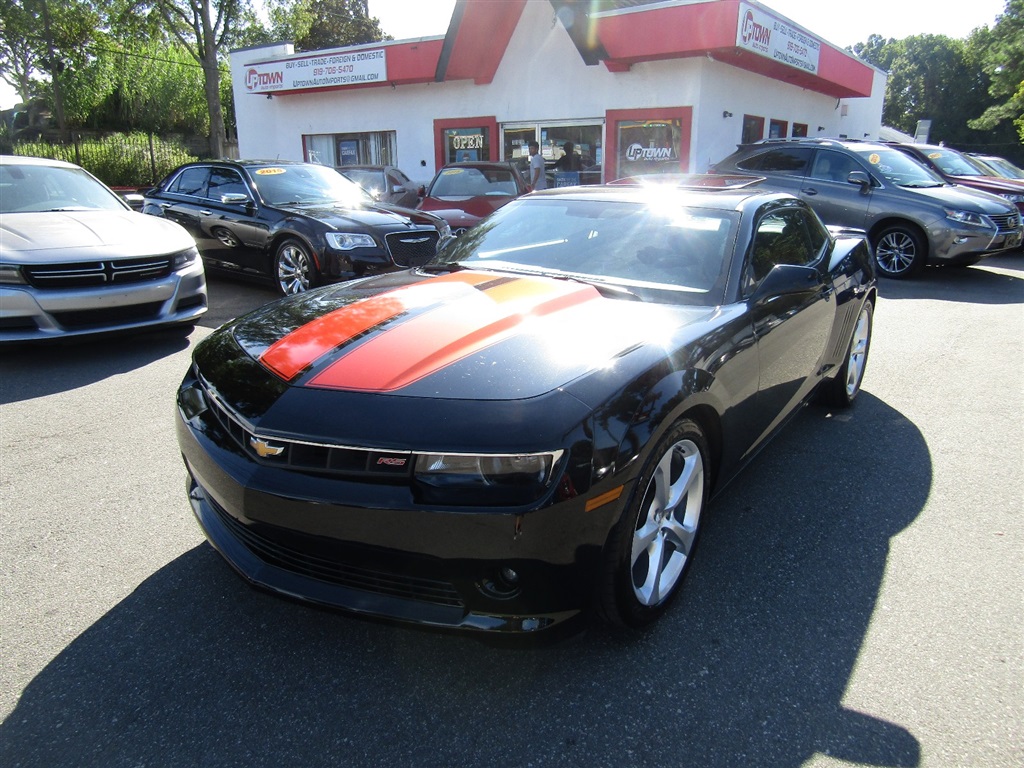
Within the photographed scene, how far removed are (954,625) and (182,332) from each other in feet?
20.3

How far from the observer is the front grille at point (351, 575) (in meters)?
2.07

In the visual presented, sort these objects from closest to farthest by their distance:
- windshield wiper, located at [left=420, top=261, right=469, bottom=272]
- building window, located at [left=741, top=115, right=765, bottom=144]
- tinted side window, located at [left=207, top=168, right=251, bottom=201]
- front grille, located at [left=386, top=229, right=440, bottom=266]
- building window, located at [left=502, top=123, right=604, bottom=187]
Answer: windshield wiper, located at [left=420, top=261, right=469, bottom=272]
front grille, located at [left=386, top=229, right=440, bottom=266]
tinted side window, located at [left=207, top=168, right=251, bottom=201]
building window, located at [left=502, top=123, right=604, bottom=187]
building window, located at [left=741, top=115, right=765, bottom=144]

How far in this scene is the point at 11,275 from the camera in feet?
16.7

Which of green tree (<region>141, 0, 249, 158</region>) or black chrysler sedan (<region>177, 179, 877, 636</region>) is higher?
green tree (<region>141, 0, 249, 158</region>)

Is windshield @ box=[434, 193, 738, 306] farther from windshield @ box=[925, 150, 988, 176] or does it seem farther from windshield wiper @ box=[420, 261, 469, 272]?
windshield @ box=[925, 150, 988, 176]

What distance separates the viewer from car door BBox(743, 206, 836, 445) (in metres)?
3.14

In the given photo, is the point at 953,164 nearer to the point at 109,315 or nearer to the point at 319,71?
the point at 319,71

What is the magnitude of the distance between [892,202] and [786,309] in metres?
7.95

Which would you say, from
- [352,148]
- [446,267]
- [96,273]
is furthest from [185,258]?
[352,148]

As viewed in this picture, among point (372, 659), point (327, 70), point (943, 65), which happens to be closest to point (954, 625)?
point (372, 659)

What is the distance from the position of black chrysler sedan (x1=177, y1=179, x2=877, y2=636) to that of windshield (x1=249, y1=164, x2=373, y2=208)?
211 inches

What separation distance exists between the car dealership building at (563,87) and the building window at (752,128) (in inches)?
2.6

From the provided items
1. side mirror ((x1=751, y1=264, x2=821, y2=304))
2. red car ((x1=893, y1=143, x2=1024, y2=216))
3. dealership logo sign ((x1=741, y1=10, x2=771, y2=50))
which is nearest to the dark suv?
red car ((x1=893, y1=143, x2=1024, y2=216))

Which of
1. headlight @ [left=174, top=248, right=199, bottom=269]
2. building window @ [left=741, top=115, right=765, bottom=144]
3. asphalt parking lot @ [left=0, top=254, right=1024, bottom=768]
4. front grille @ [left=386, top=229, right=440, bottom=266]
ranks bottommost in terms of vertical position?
asphalt parking lot @ [left=0, top=254, right=1024, bottom=768]
